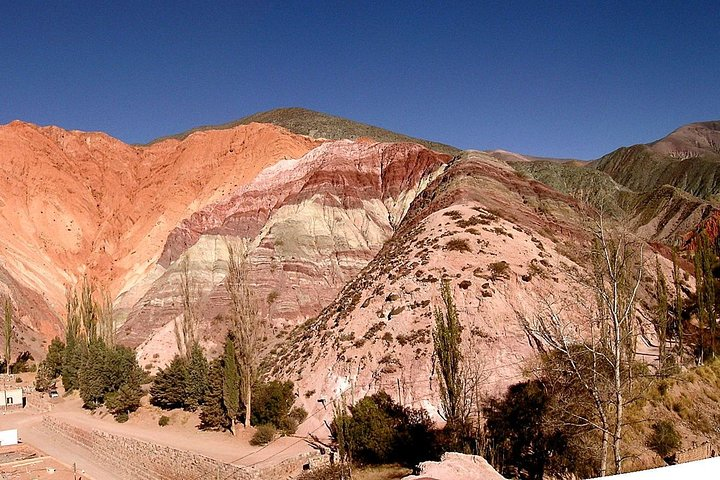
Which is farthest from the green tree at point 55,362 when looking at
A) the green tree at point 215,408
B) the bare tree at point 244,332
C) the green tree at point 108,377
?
the bare tree at point 244,332

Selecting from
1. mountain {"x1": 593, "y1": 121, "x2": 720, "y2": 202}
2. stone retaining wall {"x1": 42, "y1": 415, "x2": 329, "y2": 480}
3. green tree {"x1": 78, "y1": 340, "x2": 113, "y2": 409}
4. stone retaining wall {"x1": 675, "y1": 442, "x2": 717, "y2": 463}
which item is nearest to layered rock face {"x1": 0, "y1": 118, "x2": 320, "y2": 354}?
green tree {"x1": 78, "y1": 340, "x2": 113, "y2": 409}

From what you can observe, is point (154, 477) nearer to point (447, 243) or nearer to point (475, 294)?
point (475, 294)

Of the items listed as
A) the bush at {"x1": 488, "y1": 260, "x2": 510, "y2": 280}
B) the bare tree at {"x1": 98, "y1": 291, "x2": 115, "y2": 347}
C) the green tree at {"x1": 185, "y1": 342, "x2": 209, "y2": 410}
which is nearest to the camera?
the bush at {"x1": 488, "y1": 260, "x2": 510, "y2": 280}

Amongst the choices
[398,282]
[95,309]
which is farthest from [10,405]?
[398,282]

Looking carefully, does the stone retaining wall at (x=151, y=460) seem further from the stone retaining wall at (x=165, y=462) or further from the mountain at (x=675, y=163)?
the mountain at (x=675, y=163)

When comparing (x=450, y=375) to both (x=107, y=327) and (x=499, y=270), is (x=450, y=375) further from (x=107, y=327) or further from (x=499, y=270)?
(x=107, y=327)

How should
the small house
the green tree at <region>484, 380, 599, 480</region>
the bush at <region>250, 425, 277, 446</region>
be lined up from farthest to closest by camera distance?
the small house < the bush at <region>250, 425, 277, 446</region> < the green tree at <region>484, 380, 599, 480</region>

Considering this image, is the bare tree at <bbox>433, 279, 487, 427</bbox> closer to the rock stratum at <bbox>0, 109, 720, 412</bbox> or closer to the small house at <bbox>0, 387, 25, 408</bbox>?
the rock stratum at <bbox>0, 109, 720, 412</bbox>
